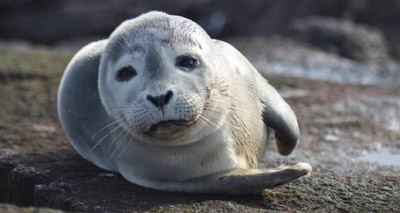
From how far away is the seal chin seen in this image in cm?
433

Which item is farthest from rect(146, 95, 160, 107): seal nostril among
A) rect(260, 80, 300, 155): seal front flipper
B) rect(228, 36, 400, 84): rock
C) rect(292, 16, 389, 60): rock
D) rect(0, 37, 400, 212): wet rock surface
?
rect(292, 16, 389, 60): rock

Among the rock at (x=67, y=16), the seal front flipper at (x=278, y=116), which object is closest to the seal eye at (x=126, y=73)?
the seal front flipper at (x=278, y=116)

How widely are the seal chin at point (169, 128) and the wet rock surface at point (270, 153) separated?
380mm

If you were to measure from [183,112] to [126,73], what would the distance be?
47 cm

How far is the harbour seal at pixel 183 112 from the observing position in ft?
14.4

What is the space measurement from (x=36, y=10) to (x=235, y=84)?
12999 millimetres

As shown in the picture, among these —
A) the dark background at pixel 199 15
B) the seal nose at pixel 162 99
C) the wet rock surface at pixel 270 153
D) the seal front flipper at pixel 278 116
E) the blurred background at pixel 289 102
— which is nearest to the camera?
the seal nose at pixel 162 99

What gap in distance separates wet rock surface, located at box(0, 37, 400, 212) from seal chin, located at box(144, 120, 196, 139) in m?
0.38

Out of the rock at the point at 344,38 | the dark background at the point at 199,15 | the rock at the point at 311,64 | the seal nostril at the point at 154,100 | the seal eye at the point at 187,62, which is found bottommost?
the seal nostril at the point at 154,100

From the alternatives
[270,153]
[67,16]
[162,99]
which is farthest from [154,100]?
[67,16]

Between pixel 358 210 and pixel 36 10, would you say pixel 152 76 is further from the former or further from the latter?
pixel 36 10

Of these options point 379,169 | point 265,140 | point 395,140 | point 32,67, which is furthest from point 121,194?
point 32,67

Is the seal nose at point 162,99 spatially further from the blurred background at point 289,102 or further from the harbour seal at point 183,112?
the blurred background at point 289,102

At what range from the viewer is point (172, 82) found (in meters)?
4.33
